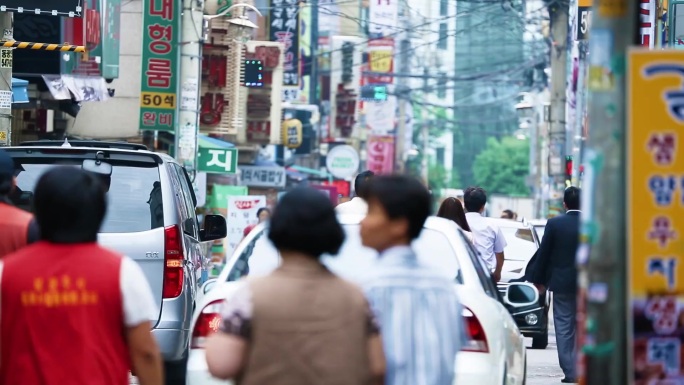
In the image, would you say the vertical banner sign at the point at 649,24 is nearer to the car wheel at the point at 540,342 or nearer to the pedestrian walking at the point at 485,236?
the car wheel at the point at 540,342

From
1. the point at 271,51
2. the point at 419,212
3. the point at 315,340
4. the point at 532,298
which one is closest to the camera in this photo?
the point at 315,340

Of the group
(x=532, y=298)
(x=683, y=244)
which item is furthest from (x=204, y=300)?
(x=683, y=244)

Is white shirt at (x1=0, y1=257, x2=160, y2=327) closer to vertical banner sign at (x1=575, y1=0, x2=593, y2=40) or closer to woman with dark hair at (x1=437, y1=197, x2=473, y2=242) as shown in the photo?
woman with dark hair at (x1=437, y1=197, x2=473, y2=242)

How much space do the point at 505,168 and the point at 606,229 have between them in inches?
5320

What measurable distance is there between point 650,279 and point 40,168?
21.3ft

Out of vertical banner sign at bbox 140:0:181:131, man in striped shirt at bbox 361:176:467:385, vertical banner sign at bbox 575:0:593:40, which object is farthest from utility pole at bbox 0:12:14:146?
vertical banner sign at bbox 575:0:593:40

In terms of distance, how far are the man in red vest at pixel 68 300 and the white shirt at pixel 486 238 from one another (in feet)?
29.8

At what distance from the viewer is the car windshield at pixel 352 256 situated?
818 cm

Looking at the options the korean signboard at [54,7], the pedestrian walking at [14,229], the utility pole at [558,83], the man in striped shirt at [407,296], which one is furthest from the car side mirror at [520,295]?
the utility pole at [558,83]

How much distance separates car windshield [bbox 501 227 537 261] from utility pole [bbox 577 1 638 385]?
14.3m

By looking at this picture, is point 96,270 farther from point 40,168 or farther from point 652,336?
point 40,168

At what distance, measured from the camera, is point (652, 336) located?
530cm

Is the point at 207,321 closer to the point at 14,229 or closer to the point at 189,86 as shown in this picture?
the point at 14,229

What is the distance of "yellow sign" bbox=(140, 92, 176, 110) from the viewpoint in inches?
1081
